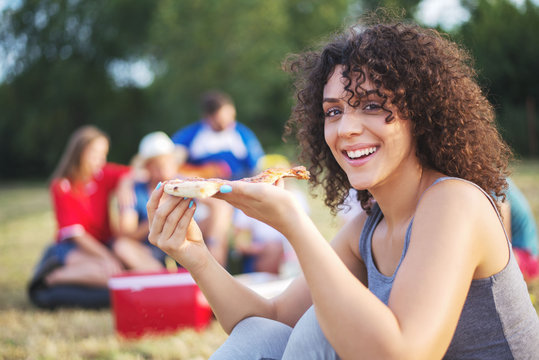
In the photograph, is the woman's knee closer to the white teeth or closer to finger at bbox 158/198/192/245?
finger at bbox 158/198/192/245

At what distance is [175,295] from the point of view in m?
3.89

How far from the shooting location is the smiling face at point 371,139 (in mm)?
1716

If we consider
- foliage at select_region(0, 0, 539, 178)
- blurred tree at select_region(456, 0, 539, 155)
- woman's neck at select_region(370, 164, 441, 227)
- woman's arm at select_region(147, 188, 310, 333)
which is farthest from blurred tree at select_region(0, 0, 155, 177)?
woman's neck at select_region(370, 164, 441, 227)

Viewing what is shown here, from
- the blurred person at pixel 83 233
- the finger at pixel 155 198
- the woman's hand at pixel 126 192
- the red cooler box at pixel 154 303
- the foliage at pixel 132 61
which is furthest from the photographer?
the foliage at pixel 132 61

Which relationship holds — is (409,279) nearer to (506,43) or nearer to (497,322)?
(497,322)

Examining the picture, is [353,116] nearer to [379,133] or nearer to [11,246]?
[379,133]

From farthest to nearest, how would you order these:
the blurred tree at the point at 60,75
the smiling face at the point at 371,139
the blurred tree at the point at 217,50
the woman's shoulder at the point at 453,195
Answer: the blurred tree at the point at 60,75
the blurred tree at the point at 217,50
the smiling face at the point at 371,139
the woman's shoulder at the point at 453,195

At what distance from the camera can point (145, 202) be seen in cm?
538

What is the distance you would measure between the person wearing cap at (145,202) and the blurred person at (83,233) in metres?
0.09

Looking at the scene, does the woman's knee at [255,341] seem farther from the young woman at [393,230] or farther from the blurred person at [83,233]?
the blurred person at [83,233]

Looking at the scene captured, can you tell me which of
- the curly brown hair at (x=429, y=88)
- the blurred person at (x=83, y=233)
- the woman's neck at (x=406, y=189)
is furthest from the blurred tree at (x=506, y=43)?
the blurred person at (x=83, y=233)

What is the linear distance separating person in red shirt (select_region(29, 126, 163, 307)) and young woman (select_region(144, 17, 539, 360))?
3.17 m

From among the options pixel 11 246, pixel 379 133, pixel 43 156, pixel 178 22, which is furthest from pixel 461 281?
pixel 43 156

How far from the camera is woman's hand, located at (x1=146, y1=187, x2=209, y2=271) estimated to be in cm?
178
